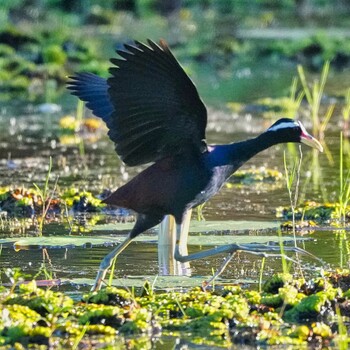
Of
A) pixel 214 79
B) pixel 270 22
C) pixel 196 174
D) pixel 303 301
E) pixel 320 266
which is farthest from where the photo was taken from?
pixel 270 22

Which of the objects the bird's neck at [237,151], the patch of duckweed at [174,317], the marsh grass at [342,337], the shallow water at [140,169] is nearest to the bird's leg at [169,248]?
the shallow water at [140,169]

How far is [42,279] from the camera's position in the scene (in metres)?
7.20

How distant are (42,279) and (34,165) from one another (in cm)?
507

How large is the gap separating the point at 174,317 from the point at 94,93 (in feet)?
7.21

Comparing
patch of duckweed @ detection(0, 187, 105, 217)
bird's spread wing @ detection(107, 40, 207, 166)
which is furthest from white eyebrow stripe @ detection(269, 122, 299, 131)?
patch of duckweed @ detection(0, 187, 105, 217)

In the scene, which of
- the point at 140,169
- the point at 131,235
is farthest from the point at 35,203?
the point at 140,169

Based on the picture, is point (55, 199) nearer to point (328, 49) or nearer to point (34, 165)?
point (34, 165)

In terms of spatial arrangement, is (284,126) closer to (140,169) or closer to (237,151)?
(237,151)

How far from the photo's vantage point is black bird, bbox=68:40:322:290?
670 centimetres

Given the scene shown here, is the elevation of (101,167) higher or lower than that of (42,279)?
higher

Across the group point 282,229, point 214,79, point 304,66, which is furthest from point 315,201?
point 304,66

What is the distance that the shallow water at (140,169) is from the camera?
25.1 ft

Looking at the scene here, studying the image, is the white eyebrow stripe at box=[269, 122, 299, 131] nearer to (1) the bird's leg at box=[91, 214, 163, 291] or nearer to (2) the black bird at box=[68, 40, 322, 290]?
(2) the black bird at box=[68, 40, 322, 290]

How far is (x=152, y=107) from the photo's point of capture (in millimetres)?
6855
